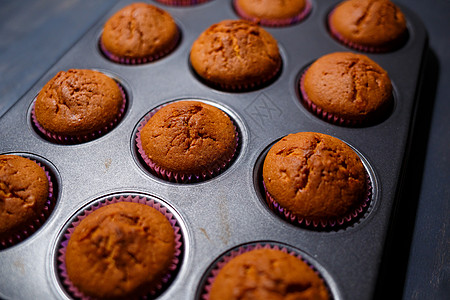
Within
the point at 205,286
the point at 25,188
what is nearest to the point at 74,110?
the point at 25,188

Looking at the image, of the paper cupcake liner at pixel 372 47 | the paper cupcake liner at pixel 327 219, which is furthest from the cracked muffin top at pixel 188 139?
the paper cupcake liner at pixel 372 47

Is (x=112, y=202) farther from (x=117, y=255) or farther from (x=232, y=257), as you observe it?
(x=232, y=257)

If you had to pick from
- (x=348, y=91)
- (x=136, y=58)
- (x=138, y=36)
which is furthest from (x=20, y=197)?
(x=348, y=91)

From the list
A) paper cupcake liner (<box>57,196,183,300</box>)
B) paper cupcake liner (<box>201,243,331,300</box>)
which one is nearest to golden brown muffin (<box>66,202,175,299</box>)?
paper cupcake liner (<box>57,196,183,300</box>)

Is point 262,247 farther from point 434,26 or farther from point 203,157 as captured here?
point 434,26

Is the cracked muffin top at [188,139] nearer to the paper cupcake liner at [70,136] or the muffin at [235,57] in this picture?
the paper cupcake liner at [70,136]

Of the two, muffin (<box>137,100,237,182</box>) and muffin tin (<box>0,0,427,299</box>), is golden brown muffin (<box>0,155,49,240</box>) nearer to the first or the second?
muffin tin (<box>0,0,427,299</box>)
